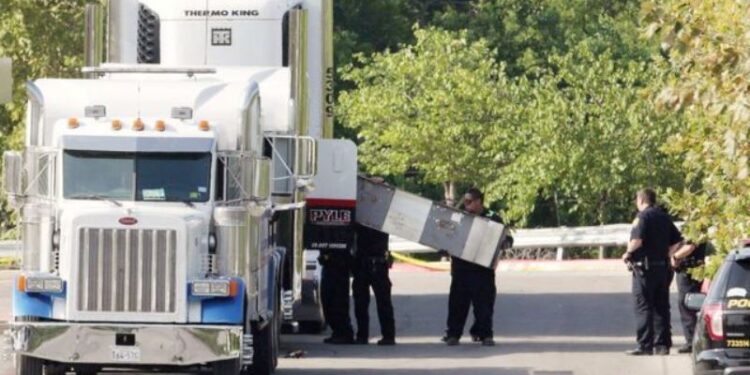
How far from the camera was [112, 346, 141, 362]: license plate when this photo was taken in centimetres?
1597

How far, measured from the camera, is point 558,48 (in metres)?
48.9

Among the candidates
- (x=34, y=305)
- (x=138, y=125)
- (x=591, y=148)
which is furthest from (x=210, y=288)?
(x=591, y=148)

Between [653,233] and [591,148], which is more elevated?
[591,148]

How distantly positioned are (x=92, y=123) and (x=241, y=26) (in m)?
4.04

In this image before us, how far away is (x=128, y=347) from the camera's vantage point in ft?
52.5

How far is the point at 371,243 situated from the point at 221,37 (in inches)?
116

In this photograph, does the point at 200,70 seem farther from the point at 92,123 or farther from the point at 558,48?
the point at 558,48

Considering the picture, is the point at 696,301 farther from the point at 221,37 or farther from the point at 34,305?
the point at 221,37

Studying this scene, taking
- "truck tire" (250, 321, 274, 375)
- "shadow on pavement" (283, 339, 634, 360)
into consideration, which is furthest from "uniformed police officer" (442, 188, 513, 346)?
"truck tire" (250, 321, 274, 375)

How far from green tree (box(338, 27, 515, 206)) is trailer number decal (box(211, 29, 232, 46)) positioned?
2092 cm

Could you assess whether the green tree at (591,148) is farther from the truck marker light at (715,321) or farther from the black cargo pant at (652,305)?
the truck marker light at (715,321)

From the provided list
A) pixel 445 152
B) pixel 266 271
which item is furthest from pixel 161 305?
pixel 445 152

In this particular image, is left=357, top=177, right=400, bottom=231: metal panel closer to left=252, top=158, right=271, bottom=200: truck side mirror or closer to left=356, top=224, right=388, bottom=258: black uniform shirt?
left=356, top=224, right=388, bottom=258: black uniform shirt

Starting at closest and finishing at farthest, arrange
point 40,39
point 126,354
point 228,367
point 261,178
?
point 126,354 → point 228,367 → point 261,178 → point 40,39
